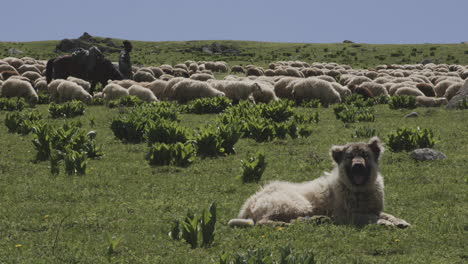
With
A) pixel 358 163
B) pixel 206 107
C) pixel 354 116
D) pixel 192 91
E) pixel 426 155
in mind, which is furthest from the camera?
pixel 192 91

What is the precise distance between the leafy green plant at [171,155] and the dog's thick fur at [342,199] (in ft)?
13.4

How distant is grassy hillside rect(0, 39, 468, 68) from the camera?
6475 cm

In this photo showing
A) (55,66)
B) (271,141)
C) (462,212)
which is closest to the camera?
(462,212)

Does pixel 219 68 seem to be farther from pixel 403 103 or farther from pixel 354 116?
pixel 354 116

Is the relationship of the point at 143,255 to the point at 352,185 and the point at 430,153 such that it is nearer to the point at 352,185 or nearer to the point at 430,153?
the point at 352,185

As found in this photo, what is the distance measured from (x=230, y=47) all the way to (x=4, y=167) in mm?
73477

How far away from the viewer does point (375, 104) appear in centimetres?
2225

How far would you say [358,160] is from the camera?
635cm

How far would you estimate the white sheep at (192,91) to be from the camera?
21891mm

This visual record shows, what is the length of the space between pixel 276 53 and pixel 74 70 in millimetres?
49876

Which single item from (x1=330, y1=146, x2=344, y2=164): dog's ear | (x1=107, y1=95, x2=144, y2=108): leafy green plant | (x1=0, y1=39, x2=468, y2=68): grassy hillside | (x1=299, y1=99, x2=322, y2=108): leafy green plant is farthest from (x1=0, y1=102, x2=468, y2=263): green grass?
(x1=0, y1=39, x2=468, y2=68): grassy hillside

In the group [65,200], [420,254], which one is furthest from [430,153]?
[65,200]

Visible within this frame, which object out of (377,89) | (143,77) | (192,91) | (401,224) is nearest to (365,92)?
(377,89)

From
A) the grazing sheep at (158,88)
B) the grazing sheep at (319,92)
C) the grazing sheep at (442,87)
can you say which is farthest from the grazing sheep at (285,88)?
the grazing sheep at (442,87)
